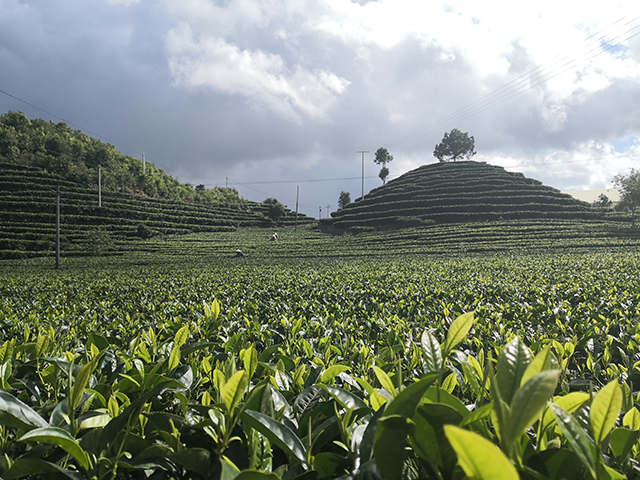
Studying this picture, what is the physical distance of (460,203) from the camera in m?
42.3

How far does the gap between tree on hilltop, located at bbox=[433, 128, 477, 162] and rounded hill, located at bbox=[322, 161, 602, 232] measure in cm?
1703

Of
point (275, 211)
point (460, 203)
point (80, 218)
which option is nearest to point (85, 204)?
point (80, 218)

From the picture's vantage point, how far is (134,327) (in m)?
2.71

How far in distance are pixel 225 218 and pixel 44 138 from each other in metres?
28.8

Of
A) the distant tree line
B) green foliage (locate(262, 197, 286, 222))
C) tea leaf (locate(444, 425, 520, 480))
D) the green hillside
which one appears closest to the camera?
tea leaf (locate(444, 425, 520, 480))

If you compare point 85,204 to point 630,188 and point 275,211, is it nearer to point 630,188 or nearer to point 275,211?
point 275,211

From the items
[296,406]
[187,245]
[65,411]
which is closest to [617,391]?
[296,406]

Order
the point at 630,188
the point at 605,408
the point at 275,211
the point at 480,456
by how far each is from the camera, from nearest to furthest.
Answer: the point at 480,456 < the point at 605,408 < the point at 630,188 < the point at 275,211

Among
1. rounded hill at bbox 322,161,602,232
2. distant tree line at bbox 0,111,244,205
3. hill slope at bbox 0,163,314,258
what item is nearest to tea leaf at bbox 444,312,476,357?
hill slope at bbox 0,163,314,258

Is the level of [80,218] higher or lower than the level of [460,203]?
lower

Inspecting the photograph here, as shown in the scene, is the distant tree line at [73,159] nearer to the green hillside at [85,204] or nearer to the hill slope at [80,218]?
the green hillside at [85,204]

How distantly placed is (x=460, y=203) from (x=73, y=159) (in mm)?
55100

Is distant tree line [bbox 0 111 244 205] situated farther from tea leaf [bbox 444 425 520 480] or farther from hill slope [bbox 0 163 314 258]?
tea leaf [bbox 444 425 520 480]

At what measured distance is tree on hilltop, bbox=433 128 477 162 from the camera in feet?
229
